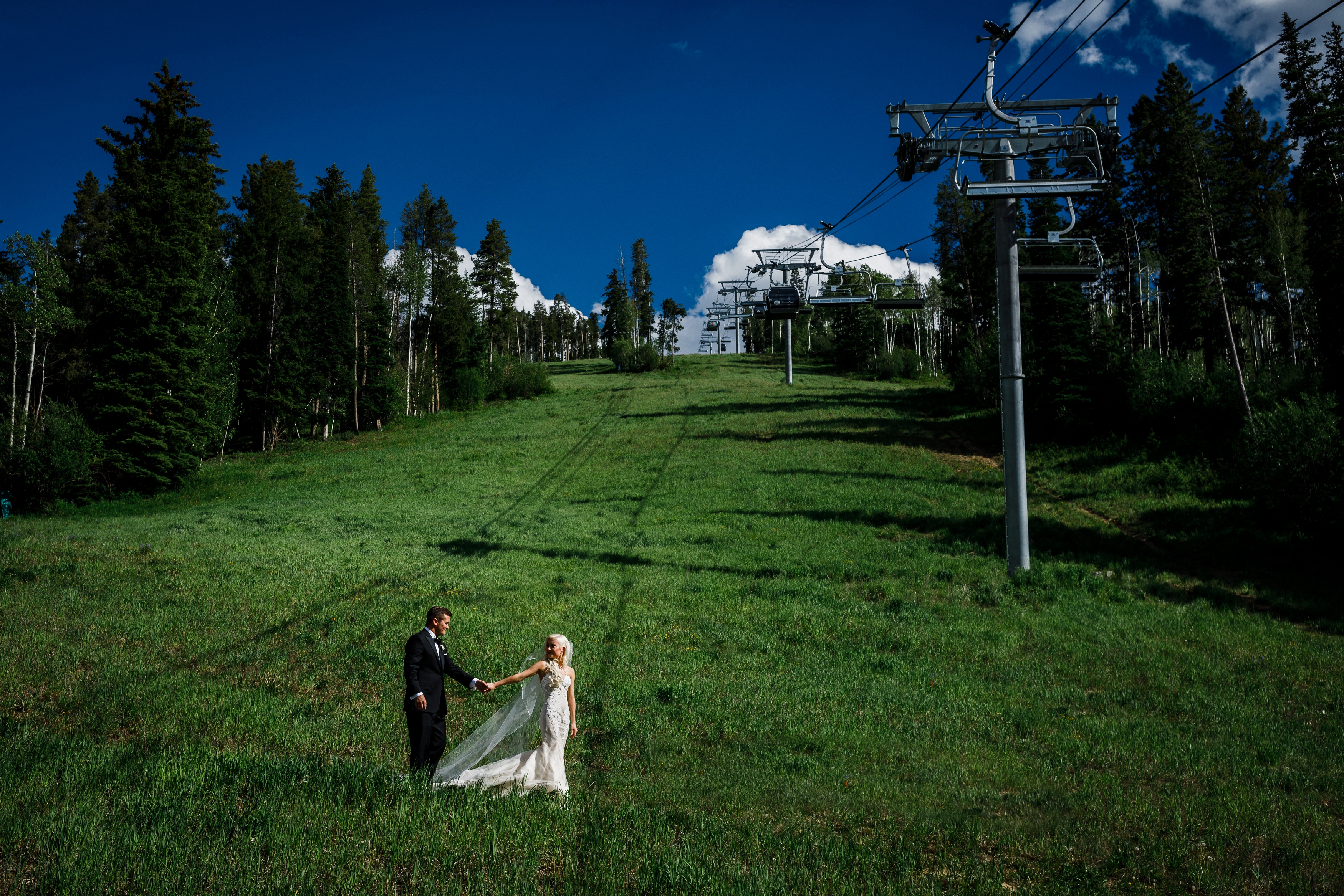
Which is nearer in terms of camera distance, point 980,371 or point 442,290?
point 980,371

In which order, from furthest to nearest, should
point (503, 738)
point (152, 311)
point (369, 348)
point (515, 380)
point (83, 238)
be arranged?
point (515, 380), point (369, 348), point (83, 238), point (152, 311), point (503, 738)

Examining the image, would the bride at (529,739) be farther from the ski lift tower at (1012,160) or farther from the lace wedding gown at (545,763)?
the ski lift tower at (1012,160)

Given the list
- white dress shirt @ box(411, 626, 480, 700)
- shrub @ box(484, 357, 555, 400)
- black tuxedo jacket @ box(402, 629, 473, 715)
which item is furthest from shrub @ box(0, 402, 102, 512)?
shrub @ box(484, 357, 555, 400)

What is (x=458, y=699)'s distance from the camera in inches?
424

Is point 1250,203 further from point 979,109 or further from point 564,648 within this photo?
point 564,648

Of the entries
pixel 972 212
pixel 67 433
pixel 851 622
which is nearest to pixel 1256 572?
pixel 851 622

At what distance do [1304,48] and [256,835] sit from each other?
5689cm

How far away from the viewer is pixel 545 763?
7.04 meters

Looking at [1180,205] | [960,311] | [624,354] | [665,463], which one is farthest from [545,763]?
[624,354]

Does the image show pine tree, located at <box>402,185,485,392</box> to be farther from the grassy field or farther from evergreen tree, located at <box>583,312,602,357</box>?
evergreen tree, located at <box>583,312,602,357</box>

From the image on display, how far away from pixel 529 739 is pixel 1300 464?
26785mm

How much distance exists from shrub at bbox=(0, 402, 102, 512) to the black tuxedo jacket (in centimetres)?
3792

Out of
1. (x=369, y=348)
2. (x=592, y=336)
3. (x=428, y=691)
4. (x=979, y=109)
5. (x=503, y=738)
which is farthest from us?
(x=592, y=336)

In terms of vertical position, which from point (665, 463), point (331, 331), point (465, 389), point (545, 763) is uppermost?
point (331, 331)
